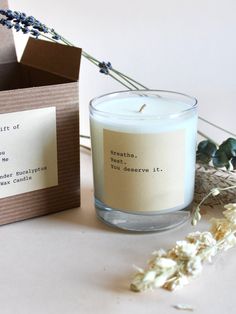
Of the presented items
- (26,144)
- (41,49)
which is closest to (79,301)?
(26,144)

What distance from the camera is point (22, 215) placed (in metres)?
0.54

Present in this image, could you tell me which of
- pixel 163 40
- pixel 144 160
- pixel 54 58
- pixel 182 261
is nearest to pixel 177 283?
pixel 182 261

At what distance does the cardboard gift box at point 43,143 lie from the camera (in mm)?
499

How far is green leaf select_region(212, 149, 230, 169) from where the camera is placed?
542mm

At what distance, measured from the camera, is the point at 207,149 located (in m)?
0.56

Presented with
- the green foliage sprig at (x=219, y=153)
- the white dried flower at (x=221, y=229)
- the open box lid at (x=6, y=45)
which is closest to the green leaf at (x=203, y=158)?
the green foliage sprig at (x=219, y=153)

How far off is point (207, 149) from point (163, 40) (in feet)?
0.73

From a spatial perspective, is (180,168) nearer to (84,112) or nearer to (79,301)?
(79,301)

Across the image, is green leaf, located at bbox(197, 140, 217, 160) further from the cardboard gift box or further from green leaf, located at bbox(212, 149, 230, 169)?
the cardboard gift box

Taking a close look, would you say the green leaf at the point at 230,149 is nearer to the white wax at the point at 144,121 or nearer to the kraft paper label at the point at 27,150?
the white wax at the point at 144,121

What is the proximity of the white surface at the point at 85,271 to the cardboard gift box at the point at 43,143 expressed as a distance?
20 millimetres

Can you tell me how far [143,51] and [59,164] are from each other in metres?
0.26

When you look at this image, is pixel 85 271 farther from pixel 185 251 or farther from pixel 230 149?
pixel 230 149

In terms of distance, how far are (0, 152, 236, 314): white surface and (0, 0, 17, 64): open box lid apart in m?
0.21
